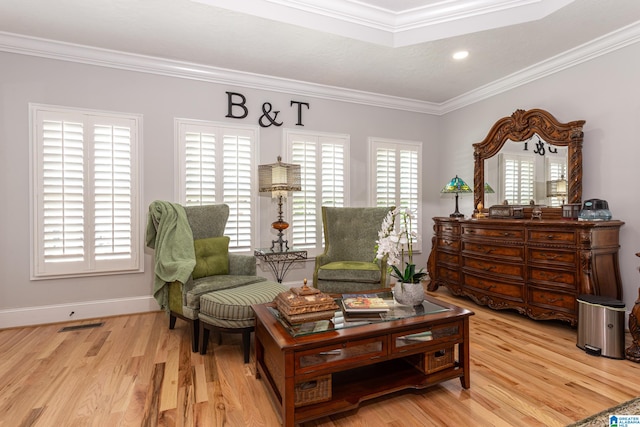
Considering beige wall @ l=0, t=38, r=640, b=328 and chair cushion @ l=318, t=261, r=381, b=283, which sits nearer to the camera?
beige wall @ l=0, t=38, r=640, b=328

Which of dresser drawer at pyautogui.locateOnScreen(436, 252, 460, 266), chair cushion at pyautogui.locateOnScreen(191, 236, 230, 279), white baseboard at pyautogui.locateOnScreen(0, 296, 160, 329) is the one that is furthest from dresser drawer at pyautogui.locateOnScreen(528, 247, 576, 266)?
white baseboard at pyautogui.locateOnScreen(0, 296, 160, 329)

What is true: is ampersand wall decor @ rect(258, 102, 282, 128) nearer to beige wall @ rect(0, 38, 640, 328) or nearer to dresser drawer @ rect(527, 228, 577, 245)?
beige wall @ rect(0, 38, 640, 328)

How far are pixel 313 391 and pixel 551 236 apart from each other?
2.67 meters

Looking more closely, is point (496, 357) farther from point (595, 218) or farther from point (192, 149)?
point (192, 149)

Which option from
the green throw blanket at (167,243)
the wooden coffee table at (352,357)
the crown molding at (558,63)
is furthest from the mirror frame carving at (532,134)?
the green throw blanket at (167,243)

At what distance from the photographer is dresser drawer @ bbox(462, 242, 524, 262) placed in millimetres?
3393

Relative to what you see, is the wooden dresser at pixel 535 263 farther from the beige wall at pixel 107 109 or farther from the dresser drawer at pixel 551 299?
the beige wall at pixel 107 109

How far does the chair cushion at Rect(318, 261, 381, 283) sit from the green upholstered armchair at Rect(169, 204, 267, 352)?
0.70 meters

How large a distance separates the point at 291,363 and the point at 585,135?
3.65 m

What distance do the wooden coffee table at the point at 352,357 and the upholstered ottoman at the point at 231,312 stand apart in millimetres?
292

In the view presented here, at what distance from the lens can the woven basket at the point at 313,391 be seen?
→ 173cm

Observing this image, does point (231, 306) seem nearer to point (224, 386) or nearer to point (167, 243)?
point (224, 386)

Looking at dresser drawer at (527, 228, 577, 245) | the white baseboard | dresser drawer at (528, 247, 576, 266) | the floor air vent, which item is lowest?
the floor air vent

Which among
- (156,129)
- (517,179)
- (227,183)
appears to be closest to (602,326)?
(517,179)
